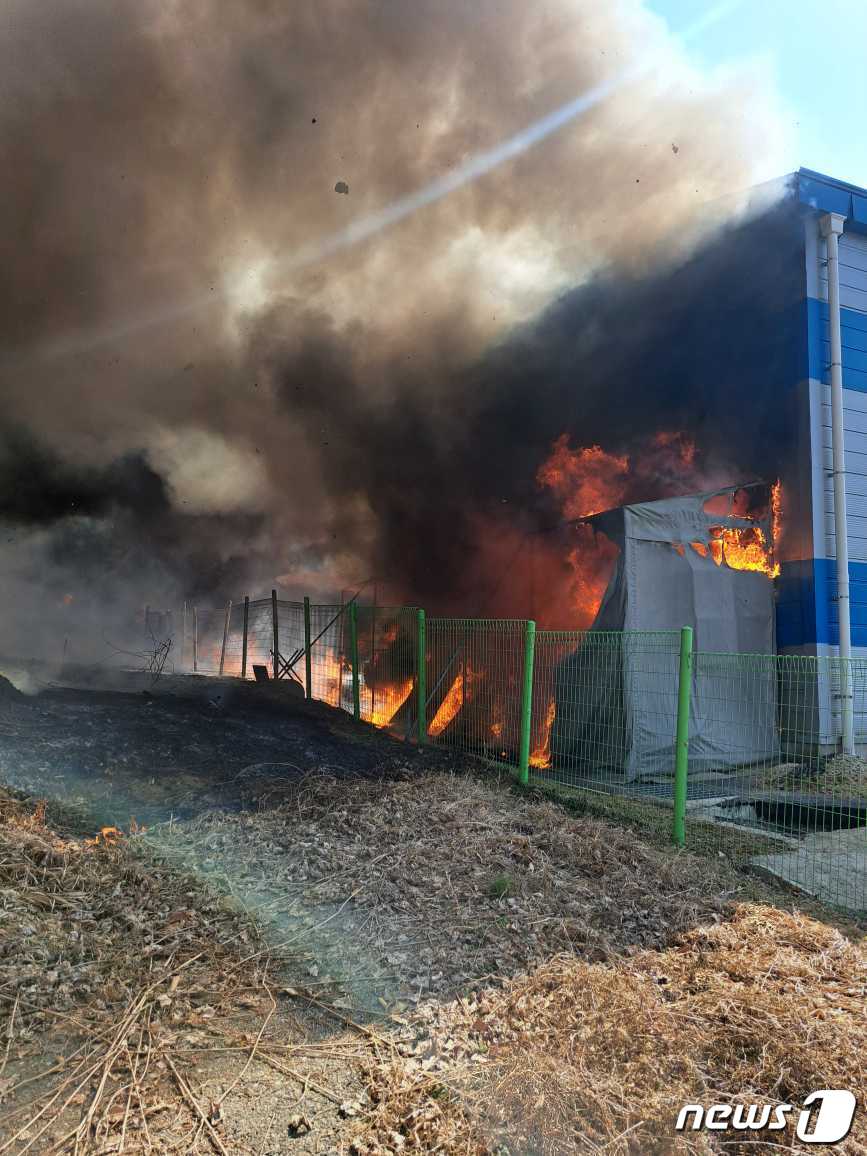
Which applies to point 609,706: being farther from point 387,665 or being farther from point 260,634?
point 260,634

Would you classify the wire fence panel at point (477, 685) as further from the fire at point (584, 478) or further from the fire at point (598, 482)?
the fire at point (584, 478)

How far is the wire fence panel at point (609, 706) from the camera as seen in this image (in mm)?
7168

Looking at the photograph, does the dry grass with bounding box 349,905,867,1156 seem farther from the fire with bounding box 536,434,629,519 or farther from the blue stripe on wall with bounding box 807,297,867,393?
the fire with bounding box 536,434,629,519

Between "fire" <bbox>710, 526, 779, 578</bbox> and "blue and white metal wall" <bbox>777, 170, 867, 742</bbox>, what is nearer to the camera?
"blue and white metal wall" <bbox>777, 170, 867, 742</bbox>

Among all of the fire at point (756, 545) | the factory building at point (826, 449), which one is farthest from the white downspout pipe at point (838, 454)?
the fire at point (756, 545)

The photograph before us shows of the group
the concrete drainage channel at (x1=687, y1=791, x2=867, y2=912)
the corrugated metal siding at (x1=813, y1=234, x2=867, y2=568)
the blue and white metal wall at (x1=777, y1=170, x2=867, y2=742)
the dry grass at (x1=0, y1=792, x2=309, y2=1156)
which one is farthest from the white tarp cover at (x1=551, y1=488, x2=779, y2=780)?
the dry grass at (x1=0, y1=792, x2=309, y2=1156)

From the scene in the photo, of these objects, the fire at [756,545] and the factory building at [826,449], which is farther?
the fire at [756,545]

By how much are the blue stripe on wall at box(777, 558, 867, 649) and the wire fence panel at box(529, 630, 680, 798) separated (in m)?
2.38

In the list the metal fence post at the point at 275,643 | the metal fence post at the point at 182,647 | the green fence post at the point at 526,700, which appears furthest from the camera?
the metal fence post at the point at 182,647

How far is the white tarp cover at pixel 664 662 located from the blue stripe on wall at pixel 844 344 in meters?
2.04

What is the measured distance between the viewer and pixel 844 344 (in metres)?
9.26

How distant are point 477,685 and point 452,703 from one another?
61 cm

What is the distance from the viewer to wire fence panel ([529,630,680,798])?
7.17m

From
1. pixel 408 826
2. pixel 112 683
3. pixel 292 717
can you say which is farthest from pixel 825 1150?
pixel 112 683
